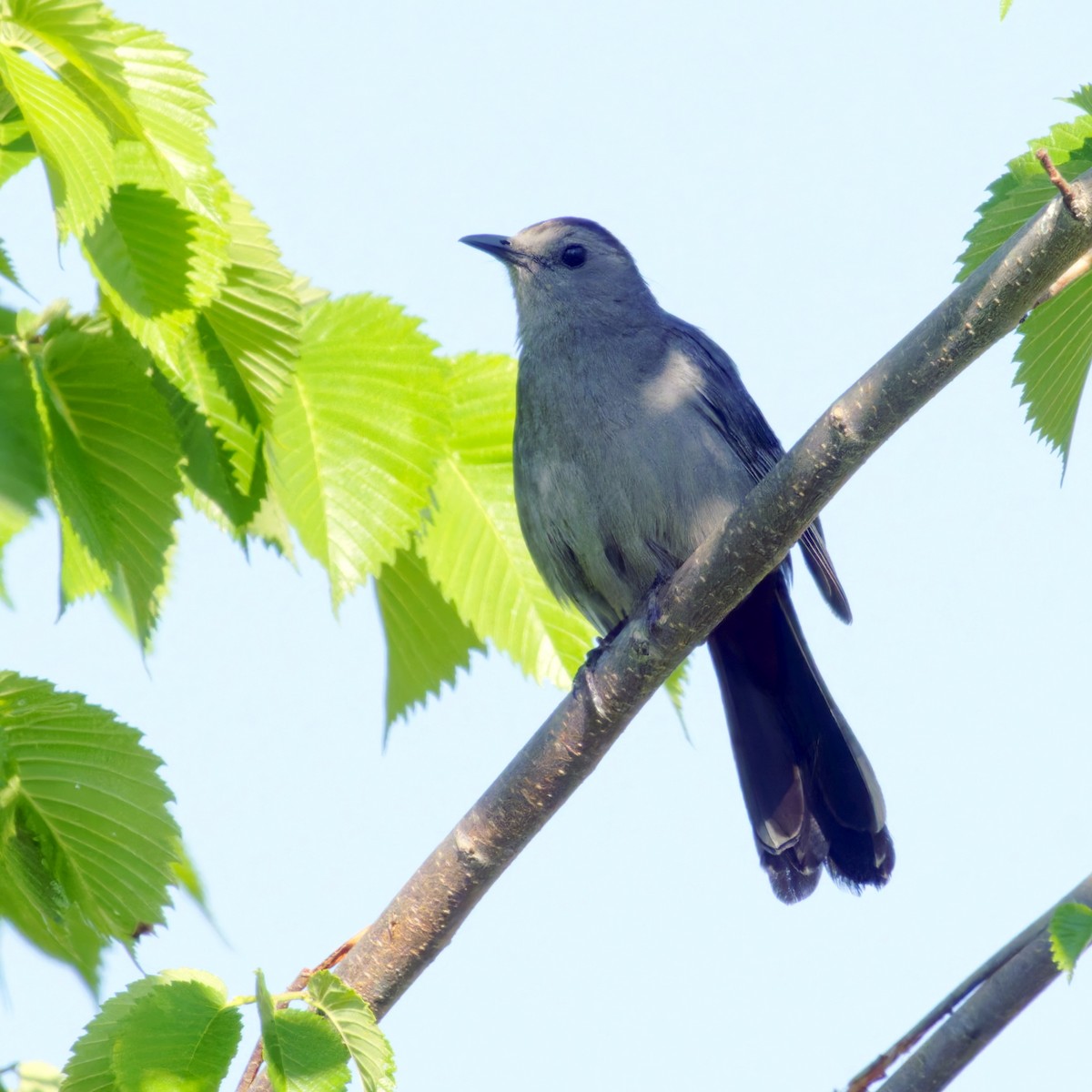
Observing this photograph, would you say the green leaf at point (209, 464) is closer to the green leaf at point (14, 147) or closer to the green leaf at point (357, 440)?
the green leaf at point (357, 440)

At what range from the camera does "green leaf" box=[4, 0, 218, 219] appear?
93.4 inches

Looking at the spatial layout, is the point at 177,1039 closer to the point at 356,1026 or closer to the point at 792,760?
the point at 356,1026

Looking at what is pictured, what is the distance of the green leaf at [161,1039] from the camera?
6.87ft

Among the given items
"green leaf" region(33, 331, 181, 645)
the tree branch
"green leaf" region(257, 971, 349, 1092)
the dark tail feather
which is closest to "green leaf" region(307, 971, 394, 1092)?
"green leaf" region(257, 971, 349, 1092)

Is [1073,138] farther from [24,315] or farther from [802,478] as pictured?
[24,315]

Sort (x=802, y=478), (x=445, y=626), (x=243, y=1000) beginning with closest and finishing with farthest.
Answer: (x=243, y=1000) → (x=802, y=478) → (x=445, y=626)

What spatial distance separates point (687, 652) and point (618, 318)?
8.11ft

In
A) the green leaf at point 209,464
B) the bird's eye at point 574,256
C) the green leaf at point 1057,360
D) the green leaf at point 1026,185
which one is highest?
the bird's eye at point 574,256

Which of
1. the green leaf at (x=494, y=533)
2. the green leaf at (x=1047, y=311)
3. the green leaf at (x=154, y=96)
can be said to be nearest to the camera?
the green leaf at (x=154, y=96)

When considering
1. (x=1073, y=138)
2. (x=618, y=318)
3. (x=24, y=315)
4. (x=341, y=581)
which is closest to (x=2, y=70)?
(x=24, y=315)

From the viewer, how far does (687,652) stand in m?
2.93

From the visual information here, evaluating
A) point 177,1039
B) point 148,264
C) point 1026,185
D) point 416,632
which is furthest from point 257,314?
point 1026,185

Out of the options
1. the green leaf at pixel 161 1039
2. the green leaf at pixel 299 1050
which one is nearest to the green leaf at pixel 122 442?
the green leaf at pixel 161 1039

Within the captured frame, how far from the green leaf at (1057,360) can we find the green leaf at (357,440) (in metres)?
1.24
